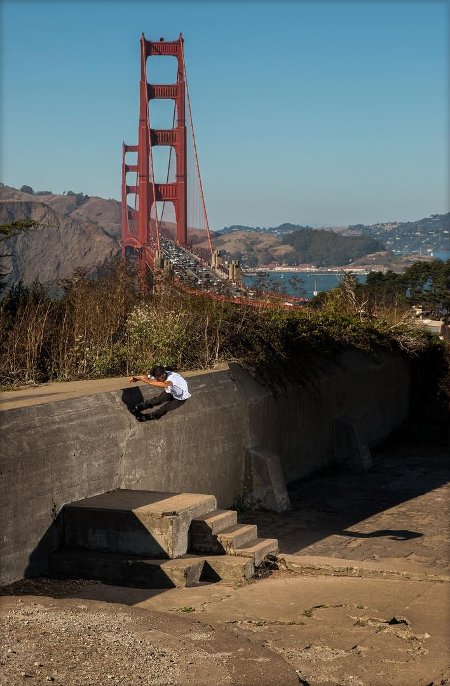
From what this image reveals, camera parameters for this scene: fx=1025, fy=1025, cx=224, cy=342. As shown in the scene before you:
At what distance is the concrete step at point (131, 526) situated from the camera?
26.5 ft

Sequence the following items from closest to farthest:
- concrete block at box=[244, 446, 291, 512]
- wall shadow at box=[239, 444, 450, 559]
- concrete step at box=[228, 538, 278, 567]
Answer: concrete step at box=[228, 538, 278, 567]
wall shadow at box=[239, 444, 450, 559]
concrete block at box=[244, 446, 291, 512]

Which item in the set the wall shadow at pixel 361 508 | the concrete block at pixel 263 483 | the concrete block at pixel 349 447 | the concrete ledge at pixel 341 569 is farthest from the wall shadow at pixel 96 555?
the concrete block at pixel 349 447

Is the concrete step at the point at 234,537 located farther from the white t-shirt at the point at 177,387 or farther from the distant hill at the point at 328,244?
the distant hill at the point at 328,244

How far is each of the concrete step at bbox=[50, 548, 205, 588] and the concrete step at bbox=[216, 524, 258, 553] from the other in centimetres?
30

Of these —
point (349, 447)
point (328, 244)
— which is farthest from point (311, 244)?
point (349, 447)

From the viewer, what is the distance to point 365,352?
16469 millimetres

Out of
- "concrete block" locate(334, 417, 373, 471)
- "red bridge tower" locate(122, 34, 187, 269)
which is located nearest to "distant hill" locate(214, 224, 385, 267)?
"red bridge tower" locate(122, 34, 187, 269)

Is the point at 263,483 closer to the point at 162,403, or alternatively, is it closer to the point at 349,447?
the point at 162,403

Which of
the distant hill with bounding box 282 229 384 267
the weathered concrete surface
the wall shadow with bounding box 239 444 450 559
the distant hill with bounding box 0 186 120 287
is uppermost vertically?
the distant hill with bounding box 282 229 384 267

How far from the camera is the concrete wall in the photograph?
795cm

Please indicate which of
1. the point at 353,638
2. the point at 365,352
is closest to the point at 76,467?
the point at 353,638

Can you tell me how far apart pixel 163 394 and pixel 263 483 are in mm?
2590

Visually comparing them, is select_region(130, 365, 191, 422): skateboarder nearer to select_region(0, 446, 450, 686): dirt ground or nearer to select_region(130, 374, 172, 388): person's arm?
select_region(130, 374, 172, 388): person's arm

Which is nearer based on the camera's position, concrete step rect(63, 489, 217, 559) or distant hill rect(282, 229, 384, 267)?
concrete step rect(63, 489, 217, 559)
